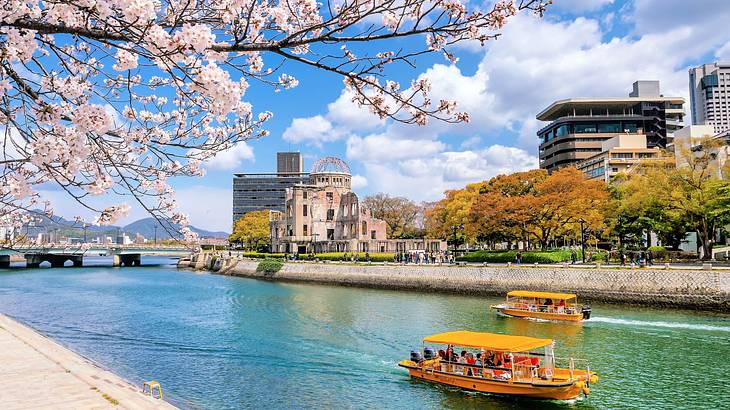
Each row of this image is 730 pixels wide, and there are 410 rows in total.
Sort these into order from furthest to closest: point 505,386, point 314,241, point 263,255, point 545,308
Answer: point 314,241 → point 263,255 → point 545,308 → point 505,386

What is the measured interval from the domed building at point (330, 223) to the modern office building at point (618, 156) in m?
32.1

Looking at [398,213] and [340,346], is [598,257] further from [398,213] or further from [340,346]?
[398,213]

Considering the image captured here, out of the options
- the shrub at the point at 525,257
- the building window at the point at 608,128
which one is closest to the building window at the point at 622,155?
the building window at the point at 608,128

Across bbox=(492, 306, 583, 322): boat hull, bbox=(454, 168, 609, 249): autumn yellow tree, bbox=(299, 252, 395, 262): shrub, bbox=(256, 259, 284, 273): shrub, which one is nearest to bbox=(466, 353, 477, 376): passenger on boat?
bbox=(492, 306, 583, 322): boat hull

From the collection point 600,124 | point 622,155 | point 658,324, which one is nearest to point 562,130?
point 600,124

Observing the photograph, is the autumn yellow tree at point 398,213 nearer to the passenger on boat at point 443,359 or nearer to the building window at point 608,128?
the building window at point 608,128

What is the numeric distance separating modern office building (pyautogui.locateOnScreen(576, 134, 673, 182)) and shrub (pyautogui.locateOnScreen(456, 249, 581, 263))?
130ft

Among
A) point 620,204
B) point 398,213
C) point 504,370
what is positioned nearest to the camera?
point 504,370

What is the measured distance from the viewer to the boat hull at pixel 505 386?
62.3ft

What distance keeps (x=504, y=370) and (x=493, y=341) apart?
169cm

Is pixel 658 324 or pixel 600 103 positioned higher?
pixel 600 103

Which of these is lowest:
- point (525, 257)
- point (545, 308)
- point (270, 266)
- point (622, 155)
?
point (545, 308)

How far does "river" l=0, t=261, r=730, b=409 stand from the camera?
19625mm

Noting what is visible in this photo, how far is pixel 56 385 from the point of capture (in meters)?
14.8
